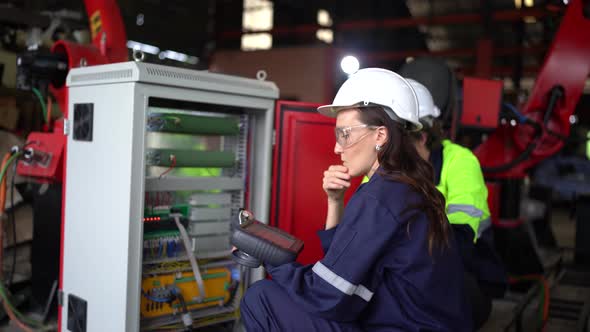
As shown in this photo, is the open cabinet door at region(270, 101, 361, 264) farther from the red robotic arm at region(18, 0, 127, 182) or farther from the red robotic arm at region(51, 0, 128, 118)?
the red robotic arm at region(51, 0, 128, 118)

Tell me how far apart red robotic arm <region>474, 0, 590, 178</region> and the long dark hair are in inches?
88.9

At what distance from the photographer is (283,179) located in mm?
2555

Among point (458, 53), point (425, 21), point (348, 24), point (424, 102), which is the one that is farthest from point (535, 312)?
point (348, 24)

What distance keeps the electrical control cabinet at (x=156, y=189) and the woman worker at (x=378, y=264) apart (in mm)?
623

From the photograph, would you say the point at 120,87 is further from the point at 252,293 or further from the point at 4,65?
the point at 4,65

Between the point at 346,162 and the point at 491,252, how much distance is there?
1011 millimetres

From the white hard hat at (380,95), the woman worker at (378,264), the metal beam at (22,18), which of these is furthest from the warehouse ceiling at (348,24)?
the woman worker at (378,264)

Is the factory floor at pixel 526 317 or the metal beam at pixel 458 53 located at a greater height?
the metal beam at pixel 458 53

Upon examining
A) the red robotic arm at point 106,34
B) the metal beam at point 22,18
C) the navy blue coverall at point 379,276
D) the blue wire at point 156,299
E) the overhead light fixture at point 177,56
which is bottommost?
the blue wire at point 156,299

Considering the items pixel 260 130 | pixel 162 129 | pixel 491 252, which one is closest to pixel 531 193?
pixel 491 252

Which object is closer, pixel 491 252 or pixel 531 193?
pixel 491 252

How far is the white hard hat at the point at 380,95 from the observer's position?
1769 mm

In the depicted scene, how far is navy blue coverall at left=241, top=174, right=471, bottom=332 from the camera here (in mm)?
1456

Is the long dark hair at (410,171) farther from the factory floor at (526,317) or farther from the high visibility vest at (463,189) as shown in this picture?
the factory floor at (526,317)
